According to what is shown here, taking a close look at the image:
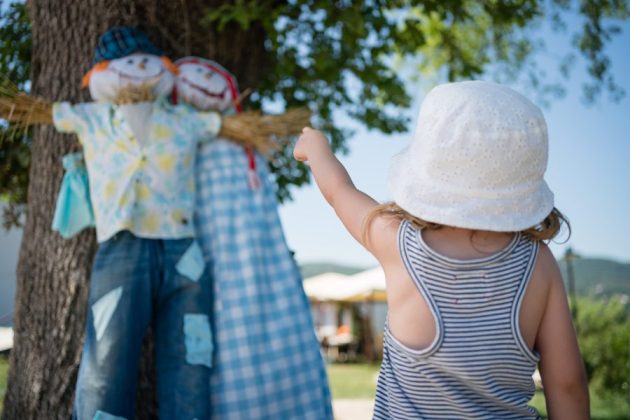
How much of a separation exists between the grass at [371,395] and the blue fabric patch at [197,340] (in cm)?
360

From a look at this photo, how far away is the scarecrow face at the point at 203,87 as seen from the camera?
11.1ft

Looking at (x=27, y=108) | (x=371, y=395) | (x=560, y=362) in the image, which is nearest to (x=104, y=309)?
(x=27, y=108)

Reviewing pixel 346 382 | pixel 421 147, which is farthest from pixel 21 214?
pixel 346 382

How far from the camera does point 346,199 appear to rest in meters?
1.88

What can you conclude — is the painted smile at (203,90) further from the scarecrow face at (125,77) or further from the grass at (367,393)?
the grass at (367,393)

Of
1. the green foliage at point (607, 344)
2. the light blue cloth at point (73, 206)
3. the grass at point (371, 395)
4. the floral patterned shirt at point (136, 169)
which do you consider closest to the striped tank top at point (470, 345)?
the floral patterned shirt at point (136, 169)

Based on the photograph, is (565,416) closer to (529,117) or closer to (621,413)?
(529,117)

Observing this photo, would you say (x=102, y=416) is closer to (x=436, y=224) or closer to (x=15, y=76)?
(x=436, y=224)

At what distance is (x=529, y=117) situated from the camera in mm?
1693

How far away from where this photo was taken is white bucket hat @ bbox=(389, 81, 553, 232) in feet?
5.49

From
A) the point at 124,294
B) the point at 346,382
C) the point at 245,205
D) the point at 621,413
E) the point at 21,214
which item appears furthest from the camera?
the point at 346,382

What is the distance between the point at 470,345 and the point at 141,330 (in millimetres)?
1694

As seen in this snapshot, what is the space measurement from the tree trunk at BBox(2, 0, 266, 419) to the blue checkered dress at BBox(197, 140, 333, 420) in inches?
17.3

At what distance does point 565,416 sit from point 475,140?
2.17ft
